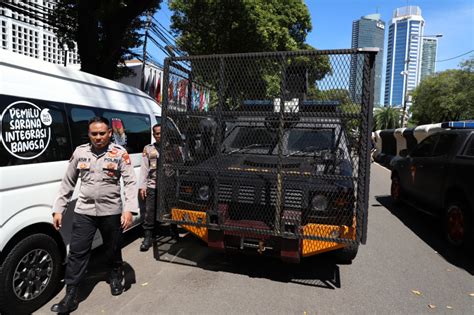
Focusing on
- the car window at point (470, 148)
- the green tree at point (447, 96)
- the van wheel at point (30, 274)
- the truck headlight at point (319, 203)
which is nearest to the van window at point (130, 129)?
the van wheel at point (30, 274)

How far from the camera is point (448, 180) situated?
18.0 feet

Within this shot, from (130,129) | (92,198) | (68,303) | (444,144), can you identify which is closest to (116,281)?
(68,303)

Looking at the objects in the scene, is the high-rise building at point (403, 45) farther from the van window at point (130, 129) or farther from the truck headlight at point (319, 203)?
the truck headlight at point (319, 203)

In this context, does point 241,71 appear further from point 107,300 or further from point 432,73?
point 432,73

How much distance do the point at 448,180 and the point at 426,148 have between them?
142cm

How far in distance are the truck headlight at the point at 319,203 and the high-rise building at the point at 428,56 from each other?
1550 inches

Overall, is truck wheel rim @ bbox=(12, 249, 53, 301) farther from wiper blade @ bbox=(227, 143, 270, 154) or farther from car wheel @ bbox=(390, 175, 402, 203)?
car wheel @ bbox=(390, 175, 402, 203)

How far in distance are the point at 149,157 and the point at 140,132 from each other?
0.64 metres

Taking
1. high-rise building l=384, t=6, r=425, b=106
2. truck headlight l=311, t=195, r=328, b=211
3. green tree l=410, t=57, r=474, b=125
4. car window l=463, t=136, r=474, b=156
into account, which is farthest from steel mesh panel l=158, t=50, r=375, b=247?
high-rise building l=384, t=6, r=425, b=106

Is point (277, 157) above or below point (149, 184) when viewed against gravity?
above

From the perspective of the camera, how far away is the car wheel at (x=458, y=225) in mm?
4879

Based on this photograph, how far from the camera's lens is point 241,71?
430cm

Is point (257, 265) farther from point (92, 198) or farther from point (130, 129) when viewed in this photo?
point (130, 129)

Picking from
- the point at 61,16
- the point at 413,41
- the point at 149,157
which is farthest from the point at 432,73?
the point at 149,157
